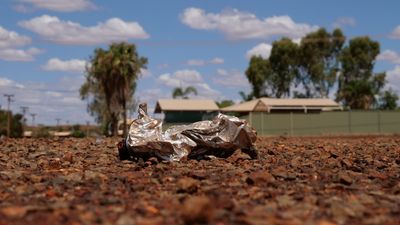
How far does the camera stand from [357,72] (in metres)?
78.3

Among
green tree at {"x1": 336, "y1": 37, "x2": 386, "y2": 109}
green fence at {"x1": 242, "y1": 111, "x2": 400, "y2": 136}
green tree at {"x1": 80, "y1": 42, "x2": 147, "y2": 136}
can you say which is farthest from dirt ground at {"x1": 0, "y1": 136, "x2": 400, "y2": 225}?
green tree at {"x1": 336, "y1": 37, "x2": 386, "y2": 109}

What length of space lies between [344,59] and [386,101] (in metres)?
7.01

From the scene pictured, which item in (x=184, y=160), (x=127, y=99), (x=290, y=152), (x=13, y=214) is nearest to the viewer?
(x=13, y=214)

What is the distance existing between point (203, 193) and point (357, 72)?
239ft

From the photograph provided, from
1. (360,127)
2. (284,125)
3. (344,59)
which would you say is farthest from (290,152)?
(344,59)

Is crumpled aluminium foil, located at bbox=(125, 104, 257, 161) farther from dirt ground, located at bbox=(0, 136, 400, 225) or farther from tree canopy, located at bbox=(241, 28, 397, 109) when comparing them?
tree canopy, located at bbox=(241, 28, 397, 109)

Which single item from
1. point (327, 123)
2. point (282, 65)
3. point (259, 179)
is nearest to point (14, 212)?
point (259, 179)

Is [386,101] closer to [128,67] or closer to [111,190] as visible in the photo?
[128,67]

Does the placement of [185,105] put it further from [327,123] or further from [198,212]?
[198,212]

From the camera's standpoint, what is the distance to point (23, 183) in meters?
9.60

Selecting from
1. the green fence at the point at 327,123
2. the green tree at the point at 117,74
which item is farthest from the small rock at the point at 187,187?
the green tree at the point at 117,74

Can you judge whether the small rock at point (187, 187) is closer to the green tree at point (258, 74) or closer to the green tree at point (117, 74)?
the green tree at point (117, 74)

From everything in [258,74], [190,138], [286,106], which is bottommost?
[190,138]

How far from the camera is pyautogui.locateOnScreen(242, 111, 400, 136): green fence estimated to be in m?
43.0
